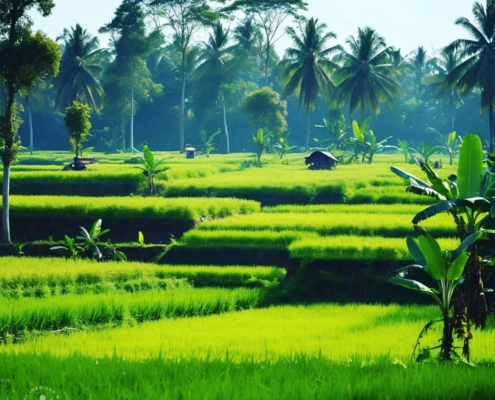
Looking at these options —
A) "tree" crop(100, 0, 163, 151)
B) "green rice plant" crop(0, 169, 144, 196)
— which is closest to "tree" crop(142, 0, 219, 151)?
"tree" crop(100, 0, 163, 151)

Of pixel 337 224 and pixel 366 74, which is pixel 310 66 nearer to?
pixel 366 74

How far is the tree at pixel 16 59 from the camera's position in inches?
615

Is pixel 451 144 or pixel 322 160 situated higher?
pixel 451 144

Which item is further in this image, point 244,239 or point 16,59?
point 16,59

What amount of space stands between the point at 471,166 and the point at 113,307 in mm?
4561

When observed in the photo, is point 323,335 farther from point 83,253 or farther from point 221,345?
point 83,253

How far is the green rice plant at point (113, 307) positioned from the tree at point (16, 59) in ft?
20.5

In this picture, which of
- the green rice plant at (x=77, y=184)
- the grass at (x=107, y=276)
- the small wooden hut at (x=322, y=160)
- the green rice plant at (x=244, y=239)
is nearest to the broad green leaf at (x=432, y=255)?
the grass at (x=107, y=276)

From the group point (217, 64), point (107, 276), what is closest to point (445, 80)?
point (217, 64)

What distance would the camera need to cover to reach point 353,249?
1194 cm

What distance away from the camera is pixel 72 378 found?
516cm

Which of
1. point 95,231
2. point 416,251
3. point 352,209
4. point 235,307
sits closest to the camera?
point 416,251

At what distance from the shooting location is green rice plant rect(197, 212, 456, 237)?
13820mm

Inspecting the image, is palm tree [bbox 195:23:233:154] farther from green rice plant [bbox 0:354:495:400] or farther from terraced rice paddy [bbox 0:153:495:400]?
green rice plant [bbox 0:354:495:400]
